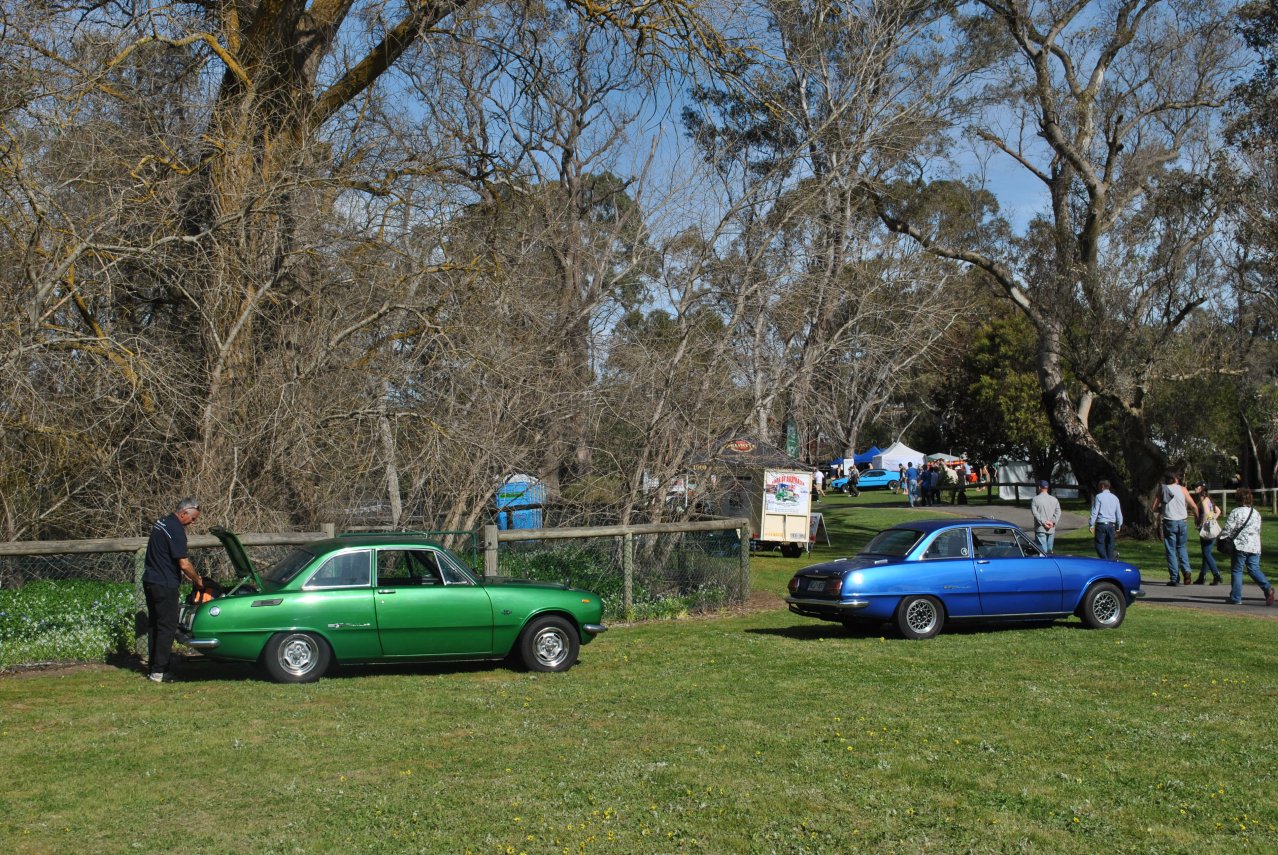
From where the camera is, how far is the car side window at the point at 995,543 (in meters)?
14.2

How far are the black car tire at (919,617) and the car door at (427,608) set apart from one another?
4819 millimetres

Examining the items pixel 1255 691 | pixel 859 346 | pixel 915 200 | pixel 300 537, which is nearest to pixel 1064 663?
pixel 1255 691

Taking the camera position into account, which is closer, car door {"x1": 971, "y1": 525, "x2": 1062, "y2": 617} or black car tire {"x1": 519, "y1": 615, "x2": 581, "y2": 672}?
black car tire {"x1": 519, "y1": 615, "x2": 581, "y2": 672}

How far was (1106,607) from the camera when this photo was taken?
1453 centimetres

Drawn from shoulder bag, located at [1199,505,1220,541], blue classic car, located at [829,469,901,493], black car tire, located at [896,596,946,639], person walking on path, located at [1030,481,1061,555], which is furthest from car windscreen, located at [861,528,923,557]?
blue classic car, located at [829,469,901,493]

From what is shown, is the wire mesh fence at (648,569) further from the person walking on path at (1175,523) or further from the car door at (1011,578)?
the person walking on path at (1175,523)

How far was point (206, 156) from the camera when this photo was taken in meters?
16.1

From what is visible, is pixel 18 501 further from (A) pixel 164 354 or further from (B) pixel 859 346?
(B) pixel 859 346

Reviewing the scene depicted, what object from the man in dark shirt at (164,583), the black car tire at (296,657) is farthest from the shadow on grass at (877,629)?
the man in dark shirt at (164,583)

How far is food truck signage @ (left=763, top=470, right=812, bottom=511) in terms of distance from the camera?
2528 cm

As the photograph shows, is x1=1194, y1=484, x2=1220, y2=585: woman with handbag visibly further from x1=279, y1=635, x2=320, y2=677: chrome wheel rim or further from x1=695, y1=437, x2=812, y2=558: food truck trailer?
x1=279, y1=635, x2=320, y2=677: chrome wheel rim

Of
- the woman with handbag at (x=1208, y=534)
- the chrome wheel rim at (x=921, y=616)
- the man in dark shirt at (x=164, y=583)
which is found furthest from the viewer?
the woman with handbag at (x=1208, y=534)

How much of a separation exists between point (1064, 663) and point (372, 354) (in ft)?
31.9

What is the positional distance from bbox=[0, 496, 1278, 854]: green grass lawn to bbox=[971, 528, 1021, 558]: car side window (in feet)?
6.35
